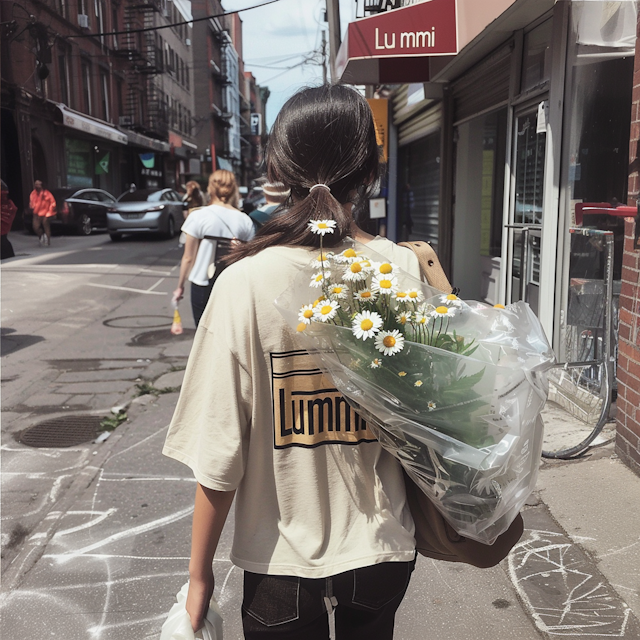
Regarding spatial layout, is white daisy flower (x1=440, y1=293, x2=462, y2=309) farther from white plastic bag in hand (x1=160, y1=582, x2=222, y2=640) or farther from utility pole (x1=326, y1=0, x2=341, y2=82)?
utility pole (x1=326, y1=0, x2=341, y2=82)

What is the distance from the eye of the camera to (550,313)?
506 centimetres

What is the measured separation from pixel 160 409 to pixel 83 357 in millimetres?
2198

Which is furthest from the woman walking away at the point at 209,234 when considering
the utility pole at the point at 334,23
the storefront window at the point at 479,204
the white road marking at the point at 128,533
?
the utility pole at the point at 334,23

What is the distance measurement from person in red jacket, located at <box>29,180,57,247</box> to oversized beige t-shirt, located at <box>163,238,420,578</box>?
61.3ft

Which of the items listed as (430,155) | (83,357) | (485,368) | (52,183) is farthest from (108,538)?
(52,183)

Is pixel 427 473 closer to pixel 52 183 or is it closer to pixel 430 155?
pixel 430 155

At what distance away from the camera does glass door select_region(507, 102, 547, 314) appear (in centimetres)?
546

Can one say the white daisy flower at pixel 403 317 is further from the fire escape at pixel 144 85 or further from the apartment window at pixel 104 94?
the apartment window at pixel 104 94

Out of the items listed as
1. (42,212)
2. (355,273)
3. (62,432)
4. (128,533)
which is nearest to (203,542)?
(355,273)

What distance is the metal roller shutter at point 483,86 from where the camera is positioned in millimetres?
6465

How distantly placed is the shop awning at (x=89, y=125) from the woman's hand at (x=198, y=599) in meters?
26.2

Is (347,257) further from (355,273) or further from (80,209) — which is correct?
(80,209)

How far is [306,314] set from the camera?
126cm

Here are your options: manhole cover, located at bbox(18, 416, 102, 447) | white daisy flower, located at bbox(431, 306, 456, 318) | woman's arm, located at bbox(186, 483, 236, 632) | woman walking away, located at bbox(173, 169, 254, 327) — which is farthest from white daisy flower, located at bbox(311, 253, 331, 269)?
woman walking away, located at bbox(173, 169, 254, 327)
